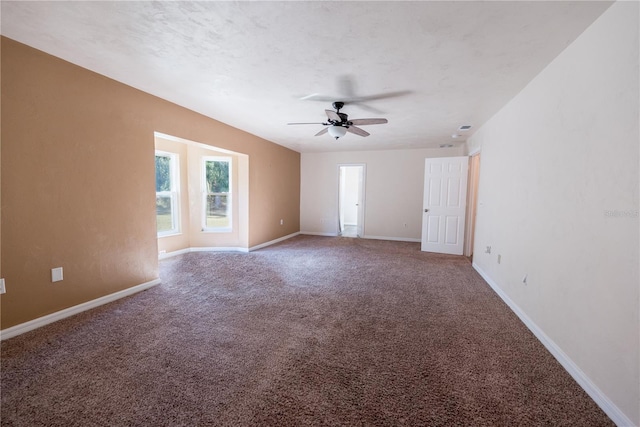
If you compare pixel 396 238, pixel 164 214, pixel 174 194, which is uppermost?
pixel 174 194

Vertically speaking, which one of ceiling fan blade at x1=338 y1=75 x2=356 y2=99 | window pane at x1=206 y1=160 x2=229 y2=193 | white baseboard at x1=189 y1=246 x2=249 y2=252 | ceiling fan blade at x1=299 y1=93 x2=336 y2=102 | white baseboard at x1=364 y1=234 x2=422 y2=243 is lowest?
white baseboard at x1=189 y1=246 x2=249 y2=252

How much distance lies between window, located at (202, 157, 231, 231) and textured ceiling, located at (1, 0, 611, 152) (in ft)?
6.80

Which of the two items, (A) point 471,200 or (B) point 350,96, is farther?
(A) point 471,200

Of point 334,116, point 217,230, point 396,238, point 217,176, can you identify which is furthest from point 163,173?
point 396,238

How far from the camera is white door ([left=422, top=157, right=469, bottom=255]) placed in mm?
5316

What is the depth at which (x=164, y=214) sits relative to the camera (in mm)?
5102

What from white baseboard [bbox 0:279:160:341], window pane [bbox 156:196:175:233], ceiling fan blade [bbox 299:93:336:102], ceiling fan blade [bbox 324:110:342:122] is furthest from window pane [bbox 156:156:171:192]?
ceiling fan blade [bbox 324:110:342:122]

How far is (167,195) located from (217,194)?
2.95ft

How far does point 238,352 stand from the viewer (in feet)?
6.71

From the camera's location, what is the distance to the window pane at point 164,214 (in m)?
5.02

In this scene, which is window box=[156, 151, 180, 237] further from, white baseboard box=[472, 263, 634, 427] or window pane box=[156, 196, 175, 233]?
white baseboard box=[472, 263, 634, 427]

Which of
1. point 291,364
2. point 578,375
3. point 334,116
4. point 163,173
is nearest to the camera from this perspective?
point 578,375

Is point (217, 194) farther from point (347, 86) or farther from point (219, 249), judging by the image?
point (347, 86)

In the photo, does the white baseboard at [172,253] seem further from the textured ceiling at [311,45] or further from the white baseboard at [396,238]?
the white baseboard at [396,238]
